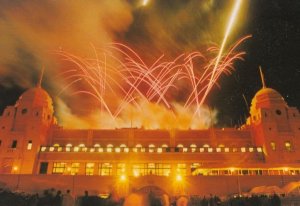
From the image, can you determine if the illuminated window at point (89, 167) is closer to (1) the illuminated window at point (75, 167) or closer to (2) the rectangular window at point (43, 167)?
(1) the illuminated window at point (75, 167)

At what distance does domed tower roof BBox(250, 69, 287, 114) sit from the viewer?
207ft

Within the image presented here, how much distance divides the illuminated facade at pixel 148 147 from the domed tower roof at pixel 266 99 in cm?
19

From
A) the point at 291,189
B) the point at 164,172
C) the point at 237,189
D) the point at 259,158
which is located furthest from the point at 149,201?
the point at 259,158

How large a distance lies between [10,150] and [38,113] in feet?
27.3

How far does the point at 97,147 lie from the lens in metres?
61.3

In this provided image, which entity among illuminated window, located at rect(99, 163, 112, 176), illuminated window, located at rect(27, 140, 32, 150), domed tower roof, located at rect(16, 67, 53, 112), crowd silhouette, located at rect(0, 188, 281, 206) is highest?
domed tower roof, located at rect(16, 67, 53, 112)

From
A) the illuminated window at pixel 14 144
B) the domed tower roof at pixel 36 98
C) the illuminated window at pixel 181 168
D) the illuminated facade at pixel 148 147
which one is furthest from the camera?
the domed tower roof at pixel 36 98

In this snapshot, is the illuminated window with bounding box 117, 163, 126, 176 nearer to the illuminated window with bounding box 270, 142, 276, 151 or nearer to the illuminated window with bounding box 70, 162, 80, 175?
the illuminated window with bounding box 70, 162, 80, 175

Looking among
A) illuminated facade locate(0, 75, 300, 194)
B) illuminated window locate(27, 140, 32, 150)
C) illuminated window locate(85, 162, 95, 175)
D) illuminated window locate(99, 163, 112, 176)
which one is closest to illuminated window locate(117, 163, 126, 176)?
illuminated facade locate(0, 75, 300, 194)

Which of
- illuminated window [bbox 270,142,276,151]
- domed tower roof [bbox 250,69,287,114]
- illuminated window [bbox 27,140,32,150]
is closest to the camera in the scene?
illuminated window [bbox 27,140,32,150]

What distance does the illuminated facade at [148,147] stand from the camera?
186ft

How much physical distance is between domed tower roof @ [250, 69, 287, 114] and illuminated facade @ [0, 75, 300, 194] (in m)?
0.19

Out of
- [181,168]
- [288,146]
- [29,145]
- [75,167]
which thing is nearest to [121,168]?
[75,167]

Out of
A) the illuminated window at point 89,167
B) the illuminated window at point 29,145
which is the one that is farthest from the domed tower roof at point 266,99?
the illuminated window at point 29,145
